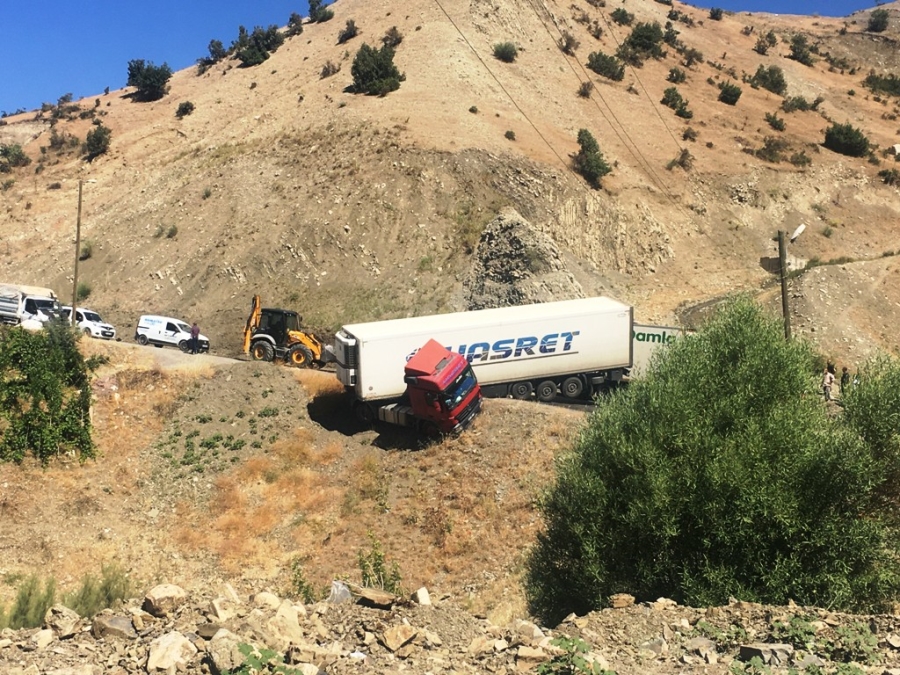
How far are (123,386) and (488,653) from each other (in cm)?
2420

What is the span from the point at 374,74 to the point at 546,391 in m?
35.0

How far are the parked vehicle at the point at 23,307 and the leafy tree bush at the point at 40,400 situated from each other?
8.44m

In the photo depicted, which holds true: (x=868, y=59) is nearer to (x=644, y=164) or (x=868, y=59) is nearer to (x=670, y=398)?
(x=644, y=164)

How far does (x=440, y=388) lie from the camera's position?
24891mm

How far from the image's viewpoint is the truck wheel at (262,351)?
110 feet

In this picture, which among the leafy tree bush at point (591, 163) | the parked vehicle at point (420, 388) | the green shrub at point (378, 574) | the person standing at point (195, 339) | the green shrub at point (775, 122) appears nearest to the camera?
the green shrub at point (378, 574)

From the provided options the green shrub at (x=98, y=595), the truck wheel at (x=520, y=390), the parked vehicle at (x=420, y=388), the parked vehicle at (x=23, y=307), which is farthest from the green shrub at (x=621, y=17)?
the green shrub at (x=98, y=595)

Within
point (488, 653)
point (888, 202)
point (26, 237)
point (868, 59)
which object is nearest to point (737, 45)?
point (868, 59)

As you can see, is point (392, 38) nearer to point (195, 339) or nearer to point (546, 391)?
point (195, 339)

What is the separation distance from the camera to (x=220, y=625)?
411 inches

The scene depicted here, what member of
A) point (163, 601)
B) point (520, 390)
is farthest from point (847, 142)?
point (163, 601)

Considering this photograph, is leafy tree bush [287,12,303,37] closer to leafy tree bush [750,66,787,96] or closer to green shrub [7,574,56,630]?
leafy tree bush [750,66,787,96]

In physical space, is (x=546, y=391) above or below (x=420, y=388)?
above

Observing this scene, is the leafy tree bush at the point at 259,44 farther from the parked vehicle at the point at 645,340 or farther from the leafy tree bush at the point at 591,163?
the parked vehicle at the point at 645,340
